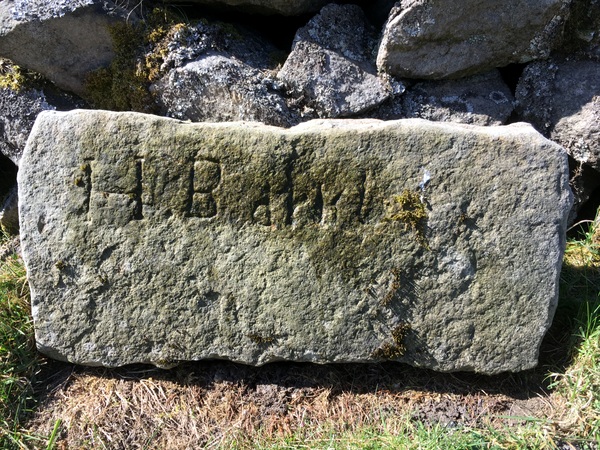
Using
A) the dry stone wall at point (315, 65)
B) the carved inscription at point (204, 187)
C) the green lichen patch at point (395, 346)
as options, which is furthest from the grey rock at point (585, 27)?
the carved inscription at point (204, 187)

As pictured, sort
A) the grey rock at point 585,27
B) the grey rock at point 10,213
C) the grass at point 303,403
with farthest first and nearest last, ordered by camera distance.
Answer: the grey rock at point 10,213
the grey rock at point 585,27
the grass at point 303,403

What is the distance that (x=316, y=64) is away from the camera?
9.82 feet

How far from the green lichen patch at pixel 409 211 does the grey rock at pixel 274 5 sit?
48.1 inches

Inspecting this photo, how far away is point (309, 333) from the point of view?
256 centimetres

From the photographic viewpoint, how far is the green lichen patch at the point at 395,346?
2551mm

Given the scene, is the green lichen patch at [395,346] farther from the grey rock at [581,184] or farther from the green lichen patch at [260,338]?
the grey rock at [581,184]

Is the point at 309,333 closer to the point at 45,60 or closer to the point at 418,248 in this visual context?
the point at 418,248

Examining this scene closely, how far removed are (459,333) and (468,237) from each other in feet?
1.35

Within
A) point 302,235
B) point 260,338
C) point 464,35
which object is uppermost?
point 464,35

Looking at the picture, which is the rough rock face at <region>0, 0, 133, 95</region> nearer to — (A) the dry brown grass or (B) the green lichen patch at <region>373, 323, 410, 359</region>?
(A) the dry brown grass

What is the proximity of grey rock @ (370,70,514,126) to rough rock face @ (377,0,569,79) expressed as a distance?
7 cm

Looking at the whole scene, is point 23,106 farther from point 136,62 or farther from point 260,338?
point 260,338

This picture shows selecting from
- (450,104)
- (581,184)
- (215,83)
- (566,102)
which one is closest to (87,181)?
(215,83)

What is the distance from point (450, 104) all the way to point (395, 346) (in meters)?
1.29
